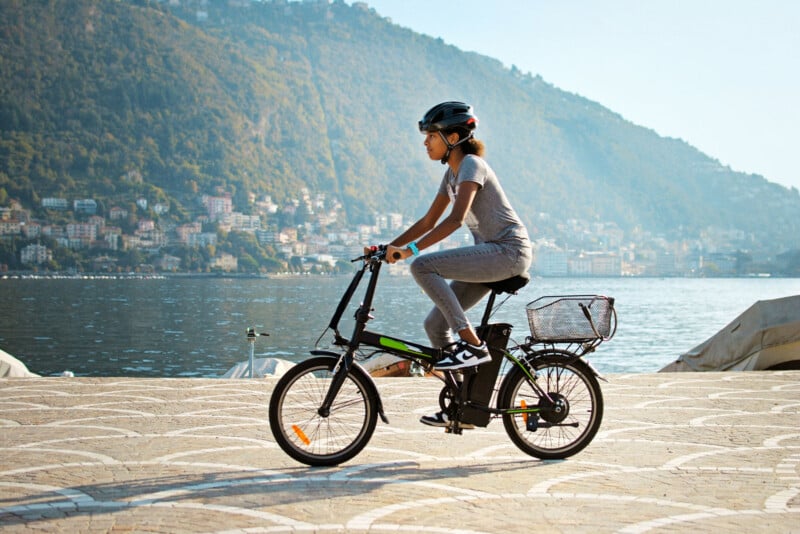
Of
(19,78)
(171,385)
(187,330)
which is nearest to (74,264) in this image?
(19,78)

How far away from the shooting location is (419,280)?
5.03 meters

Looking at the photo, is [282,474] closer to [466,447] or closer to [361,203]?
[466,447]

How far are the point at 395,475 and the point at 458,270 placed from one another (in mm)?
1136

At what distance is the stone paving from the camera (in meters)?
3.85

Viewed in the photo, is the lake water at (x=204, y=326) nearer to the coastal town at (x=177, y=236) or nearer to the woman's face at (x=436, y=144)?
the woman's face at (x=436, y=144)

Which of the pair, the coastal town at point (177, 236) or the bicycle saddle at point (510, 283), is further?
the coastal town at point (177, 236)

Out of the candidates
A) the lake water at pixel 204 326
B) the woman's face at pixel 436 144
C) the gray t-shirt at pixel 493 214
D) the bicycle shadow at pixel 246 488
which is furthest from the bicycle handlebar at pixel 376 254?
the lake water at pixel 204 326

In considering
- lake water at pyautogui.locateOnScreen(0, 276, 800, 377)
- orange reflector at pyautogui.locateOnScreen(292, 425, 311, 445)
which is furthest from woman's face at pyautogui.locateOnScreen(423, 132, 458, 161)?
lake water at pyautogui.locateOnScreen(0, 276, 800, 377)

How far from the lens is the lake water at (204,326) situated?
47.0 m

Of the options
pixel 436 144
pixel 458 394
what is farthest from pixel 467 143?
pixel 458 394

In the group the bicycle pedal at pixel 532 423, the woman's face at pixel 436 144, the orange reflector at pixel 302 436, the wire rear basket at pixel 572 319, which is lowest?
the orange reflector at pixel 302 436

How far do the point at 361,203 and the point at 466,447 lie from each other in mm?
180878

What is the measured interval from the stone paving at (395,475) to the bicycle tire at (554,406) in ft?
0.36

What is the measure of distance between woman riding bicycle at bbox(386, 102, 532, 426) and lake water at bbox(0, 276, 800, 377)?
495 inches
